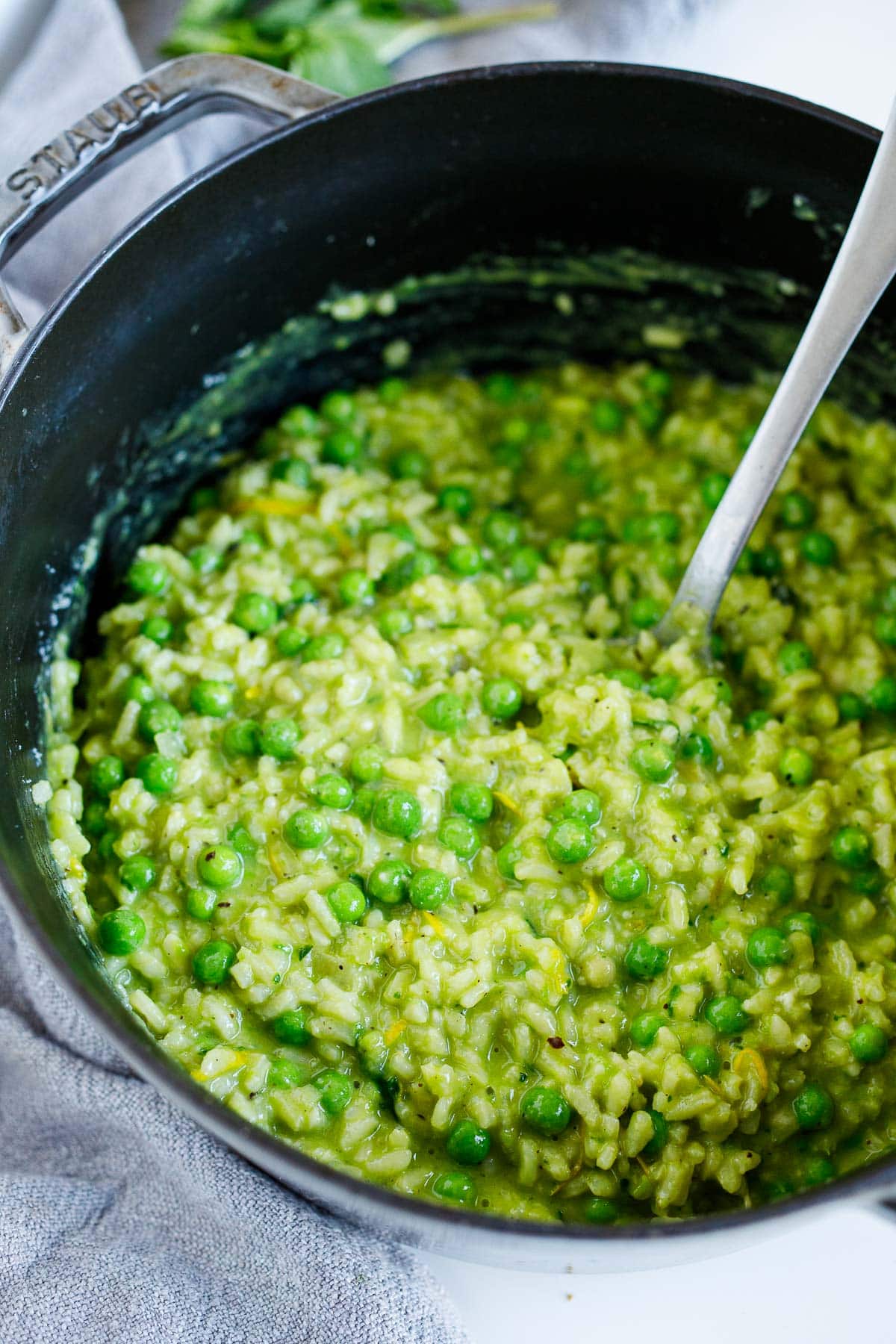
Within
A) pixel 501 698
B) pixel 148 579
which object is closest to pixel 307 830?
pixel 501 698

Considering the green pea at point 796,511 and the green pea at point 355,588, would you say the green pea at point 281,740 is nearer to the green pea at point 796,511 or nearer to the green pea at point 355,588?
the green pea at point 355,588

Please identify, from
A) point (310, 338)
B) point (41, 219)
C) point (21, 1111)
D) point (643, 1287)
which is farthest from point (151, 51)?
point (643, 1287)

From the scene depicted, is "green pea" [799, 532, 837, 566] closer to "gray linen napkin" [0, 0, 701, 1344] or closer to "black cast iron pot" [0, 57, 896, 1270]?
"black cast iron pot" [0, 57, 896, 1270]

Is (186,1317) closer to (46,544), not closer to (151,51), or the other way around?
(46,544)

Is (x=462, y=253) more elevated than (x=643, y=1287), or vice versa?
(x=462, y=253)

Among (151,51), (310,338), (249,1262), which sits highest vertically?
(151,51)
